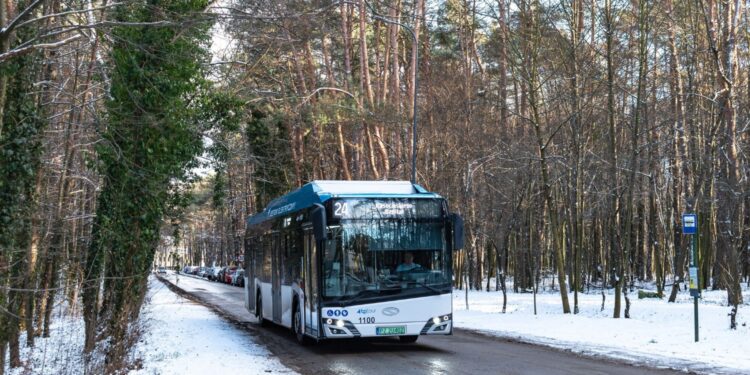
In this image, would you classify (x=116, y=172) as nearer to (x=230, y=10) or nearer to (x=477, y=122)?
(x=230, y=10)

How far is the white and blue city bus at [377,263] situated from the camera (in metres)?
14.1

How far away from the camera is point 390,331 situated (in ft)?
46.5

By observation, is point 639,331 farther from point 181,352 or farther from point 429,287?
point 181,352

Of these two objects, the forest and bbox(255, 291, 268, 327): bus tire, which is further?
bbox(255, 291, 268, 327): bus tire

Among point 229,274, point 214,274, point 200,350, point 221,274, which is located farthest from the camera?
point 214,274

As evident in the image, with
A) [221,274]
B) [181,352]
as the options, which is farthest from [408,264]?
[221,274]

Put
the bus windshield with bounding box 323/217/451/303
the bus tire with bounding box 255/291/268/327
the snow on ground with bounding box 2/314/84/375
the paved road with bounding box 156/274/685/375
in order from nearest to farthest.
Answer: the paved road with bounding box 156/274/685/375, the snow on ground with bounding box 2/314/84/375, the bus windshield with bounding box 323/217/451/303, the bus tire with bounding box 255/291/268/327

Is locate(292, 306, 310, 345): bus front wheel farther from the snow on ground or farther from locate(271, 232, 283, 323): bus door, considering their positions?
the snow on ground

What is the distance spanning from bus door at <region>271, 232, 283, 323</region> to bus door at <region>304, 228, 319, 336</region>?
321cm

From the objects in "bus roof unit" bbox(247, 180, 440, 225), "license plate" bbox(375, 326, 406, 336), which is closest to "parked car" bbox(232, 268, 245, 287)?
"bus roof unit" bbox(247, 180, 440, 225)

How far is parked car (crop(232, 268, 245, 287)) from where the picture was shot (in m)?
59.9

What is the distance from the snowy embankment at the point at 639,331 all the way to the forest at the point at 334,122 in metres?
1.32

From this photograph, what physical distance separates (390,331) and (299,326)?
9.29 ft

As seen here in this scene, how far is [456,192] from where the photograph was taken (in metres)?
36.0
